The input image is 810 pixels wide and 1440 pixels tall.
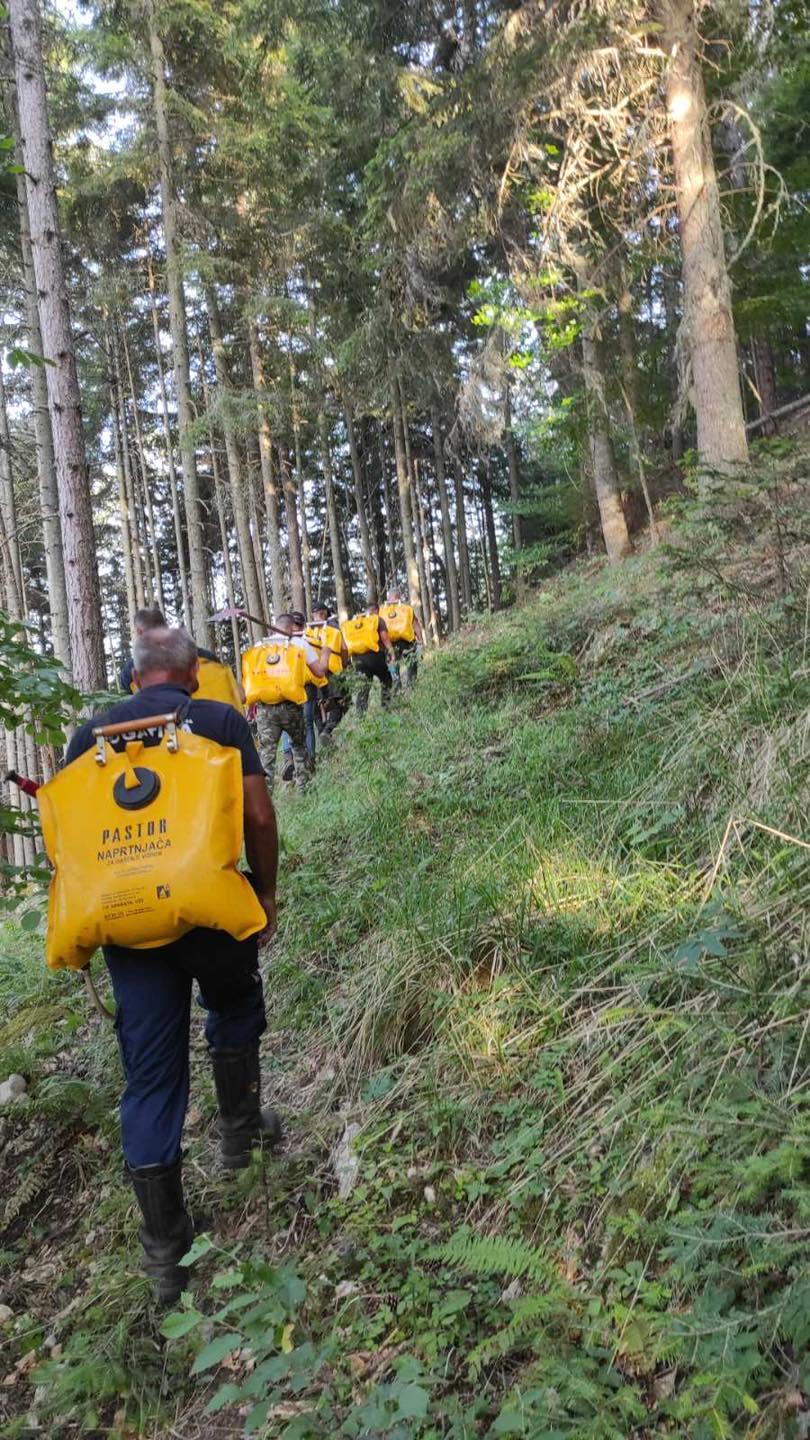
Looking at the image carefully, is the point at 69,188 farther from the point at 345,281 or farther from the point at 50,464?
the point at 50,464

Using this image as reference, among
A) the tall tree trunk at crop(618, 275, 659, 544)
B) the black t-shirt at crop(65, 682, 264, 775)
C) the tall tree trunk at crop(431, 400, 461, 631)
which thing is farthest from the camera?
the tall tree trunk at crop(431, 400, 461, 631)

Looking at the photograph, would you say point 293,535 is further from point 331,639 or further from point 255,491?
point 331,639

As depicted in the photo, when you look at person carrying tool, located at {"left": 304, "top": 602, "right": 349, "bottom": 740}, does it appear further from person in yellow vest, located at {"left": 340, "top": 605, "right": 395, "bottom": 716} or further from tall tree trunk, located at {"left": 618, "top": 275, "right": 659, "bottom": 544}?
tall tree trunk, located at {"left": 618, "top": 275, "right": 659, "bottom": 544}

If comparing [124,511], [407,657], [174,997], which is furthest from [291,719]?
[124,511]

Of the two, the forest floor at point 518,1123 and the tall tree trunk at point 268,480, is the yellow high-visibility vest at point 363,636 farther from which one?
the tall tree trunk at point 268,480

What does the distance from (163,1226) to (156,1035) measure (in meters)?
0.63

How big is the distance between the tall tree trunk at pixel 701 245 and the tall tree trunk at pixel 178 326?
25.4ft

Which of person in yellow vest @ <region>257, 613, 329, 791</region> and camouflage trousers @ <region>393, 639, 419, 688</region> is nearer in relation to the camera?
person in yellow vest @ <region>257, 613, 329, 791</region>

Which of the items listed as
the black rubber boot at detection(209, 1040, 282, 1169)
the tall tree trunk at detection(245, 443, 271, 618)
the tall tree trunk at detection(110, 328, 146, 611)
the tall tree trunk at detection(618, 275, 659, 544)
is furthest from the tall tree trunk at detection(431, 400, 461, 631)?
the black rubber boot at detection(209, 1040, 282, 1169)

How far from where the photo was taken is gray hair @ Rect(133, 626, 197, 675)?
116 inches

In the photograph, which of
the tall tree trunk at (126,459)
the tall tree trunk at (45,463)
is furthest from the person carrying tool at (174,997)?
the tall tree trunk at (126,459)

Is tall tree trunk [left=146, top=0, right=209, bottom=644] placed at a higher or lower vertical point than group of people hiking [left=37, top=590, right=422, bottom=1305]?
higher

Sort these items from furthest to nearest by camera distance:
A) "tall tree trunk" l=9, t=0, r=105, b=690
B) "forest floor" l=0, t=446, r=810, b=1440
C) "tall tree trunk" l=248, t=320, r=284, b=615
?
1. "tall tree trunk" l=248, t=320, r=284, b=615
2. "tall tree trunk" l=9, t=0, r=105, b=690
3. "forest floor" l=0, t=446, r=810, b=1440

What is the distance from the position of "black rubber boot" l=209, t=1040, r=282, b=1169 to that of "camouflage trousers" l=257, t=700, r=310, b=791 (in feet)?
17.2
